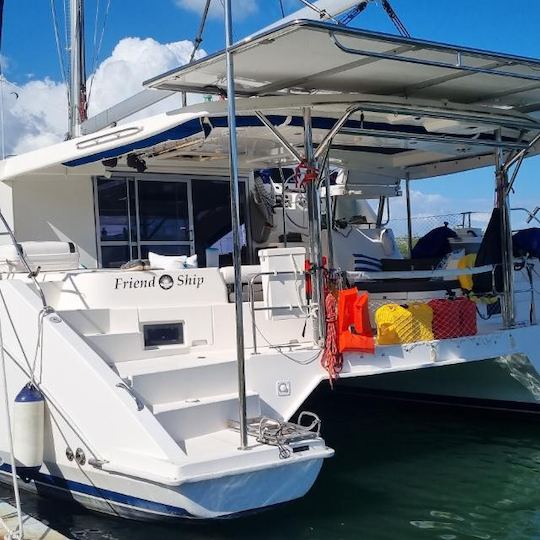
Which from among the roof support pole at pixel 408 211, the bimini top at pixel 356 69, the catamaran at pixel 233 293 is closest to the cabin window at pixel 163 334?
the catamaran at pixel 233 293

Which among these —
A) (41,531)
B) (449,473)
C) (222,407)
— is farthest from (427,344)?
(41,531)

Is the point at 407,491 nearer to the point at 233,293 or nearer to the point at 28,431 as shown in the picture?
the point at 233,293

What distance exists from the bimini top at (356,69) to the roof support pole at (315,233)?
481 millimetres

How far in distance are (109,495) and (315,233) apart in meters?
2.53

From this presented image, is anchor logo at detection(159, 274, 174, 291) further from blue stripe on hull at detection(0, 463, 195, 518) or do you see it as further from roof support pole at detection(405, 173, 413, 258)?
roof support pole at detection(405, 173, 413, 258)

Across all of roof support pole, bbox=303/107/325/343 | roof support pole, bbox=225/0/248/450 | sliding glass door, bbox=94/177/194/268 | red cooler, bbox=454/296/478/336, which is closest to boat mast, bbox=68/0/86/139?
sliding glass door, bbox=94/177/194/268

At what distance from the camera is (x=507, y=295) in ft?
25.1

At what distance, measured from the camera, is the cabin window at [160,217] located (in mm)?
8750

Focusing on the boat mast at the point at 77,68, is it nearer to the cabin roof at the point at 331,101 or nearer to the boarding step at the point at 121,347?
the cabin roof at the point at 331,101

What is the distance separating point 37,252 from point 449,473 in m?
4.16

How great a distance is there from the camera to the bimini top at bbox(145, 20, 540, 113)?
517 cm

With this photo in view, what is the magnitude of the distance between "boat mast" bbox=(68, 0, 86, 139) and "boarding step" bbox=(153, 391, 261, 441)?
20.4 ft

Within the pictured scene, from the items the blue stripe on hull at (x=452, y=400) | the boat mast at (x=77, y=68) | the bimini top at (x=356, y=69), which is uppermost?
the boat mast at (x=77, y=68)

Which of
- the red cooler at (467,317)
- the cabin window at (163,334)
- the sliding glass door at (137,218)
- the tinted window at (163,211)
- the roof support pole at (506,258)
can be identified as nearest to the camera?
the cabin window at (163,334)
